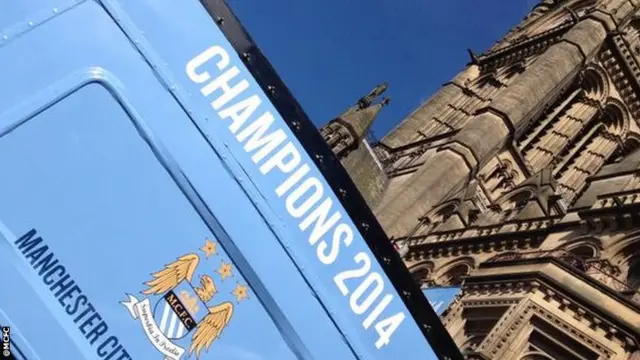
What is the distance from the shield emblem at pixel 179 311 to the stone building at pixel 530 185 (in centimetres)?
857

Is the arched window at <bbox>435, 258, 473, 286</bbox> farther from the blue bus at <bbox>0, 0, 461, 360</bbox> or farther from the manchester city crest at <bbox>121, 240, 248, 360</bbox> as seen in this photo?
the manchester city crest at <bbox>121, 240, 248, 360</bbox>

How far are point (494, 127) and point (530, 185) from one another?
3.74m

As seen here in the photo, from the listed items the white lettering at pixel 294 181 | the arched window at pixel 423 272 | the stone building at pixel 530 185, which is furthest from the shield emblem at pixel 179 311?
the arched window at pixel 423 272

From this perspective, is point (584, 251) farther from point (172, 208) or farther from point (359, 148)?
point (172, 208)

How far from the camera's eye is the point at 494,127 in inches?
1065

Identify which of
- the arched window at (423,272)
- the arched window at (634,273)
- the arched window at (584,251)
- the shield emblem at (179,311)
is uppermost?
the shield emblem at (179,311)

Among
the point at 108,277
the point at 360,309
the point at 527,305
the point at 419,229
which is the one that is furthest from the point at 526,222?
the point at 108,277

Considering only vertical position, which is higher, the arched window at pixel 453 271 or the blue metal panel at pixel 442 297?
the blue metal panel at pixel 442 297

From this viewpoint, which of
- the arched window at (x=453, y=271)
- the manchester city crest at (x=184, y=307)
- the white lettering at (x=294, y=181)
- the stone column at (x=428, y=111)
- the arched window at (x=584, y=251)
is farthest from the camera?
the stone column at (x=428, y=111)

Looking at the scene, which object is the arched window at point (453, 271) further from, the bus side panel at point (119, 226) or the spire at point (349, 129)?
the bus side panel at point (119, 226)

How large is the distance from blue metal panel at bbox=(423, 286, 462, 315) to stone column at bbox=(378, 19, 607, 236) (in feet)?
27.8

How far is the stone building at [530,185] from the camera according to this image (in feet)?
40.6

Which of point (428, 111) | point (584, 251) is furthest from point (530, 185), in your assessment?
point (428, 111)

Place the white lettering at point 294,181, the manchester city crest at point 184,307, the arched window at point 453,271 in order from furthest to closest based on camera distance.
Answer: the arched window at point 453,271 → the white lettering at point 294,181 → the manchester city crest at point 184,307
